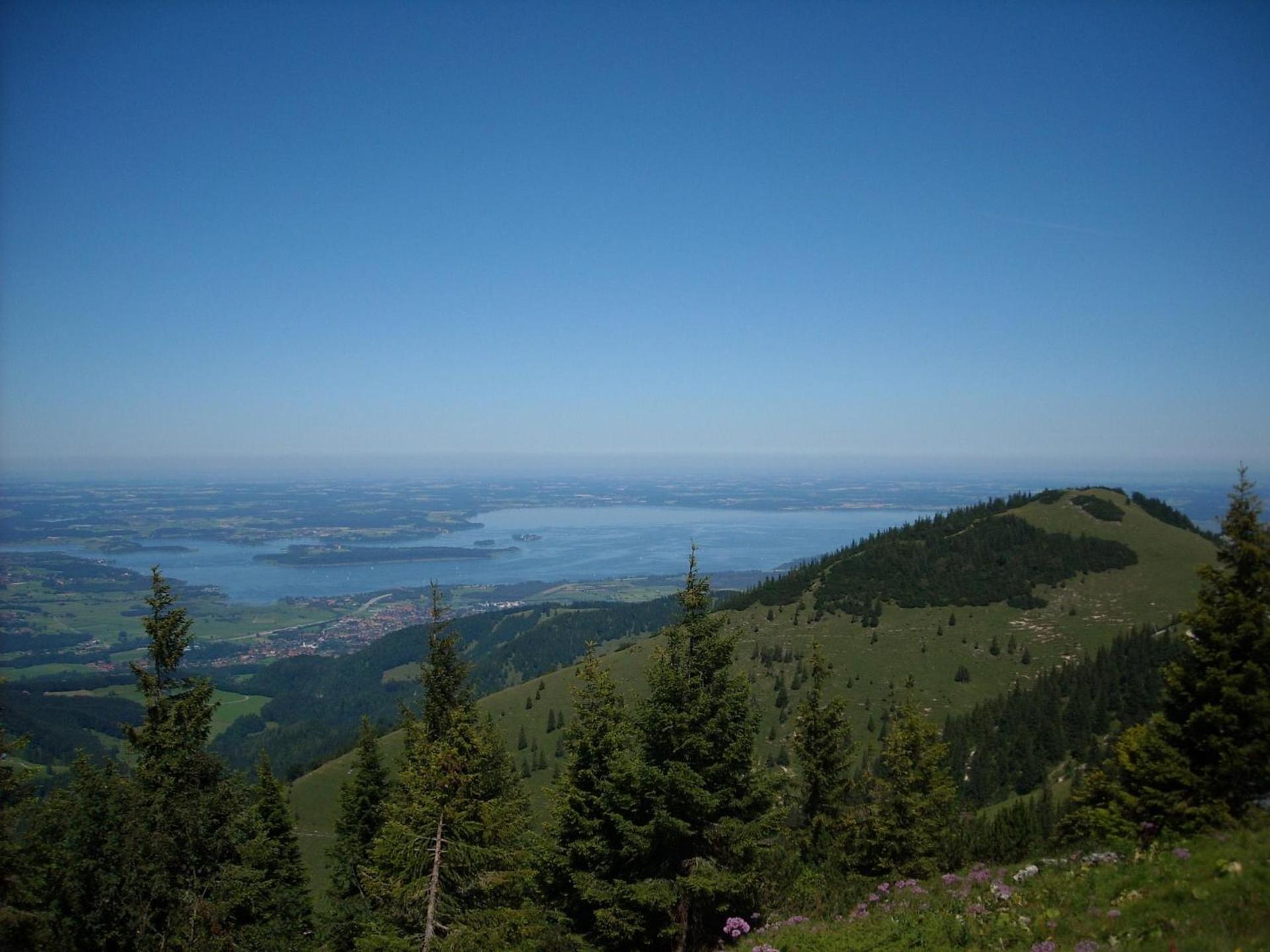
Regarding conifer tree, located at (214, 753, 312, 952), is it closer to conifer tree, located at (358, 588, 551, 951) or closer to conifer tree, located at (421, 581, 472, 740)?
conifer tree, located at (358, 588, 551, 951)

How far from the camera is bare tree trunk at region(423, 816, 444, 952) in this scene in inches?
534

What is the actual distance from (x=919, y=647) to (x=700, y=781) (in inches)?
3051

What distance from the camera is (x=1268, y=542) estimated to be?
50.2 feet

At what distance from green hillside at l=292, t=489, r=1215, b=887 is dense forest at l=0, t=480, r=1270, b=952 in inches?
1714

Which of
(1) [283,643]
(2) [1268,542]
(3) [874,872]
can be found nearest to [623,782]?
(3) [874,872]

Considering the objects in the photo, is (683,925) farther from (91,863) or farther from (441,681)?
(91,863)

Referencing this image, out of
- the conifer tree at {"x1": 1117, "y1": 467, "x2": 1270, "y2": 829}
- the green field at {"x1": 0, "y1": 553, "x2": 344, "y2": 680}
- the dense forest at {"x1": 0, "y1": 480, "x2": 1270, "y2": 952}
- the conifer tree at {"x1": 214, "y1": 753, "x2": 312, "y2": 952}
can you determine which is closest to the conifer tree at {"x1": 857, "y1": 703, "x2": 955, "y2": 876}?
the dense forest at {"x1": 0, "y1": 480, "x2": 1270, "y2": 952}

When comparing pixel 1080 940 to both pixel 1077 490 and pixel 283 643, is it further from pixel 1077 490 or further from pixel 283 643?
pixel 283 643

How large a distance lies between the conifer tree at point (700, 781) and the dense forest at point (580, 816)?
6 cm

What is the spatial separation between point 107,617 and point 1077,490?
217 m

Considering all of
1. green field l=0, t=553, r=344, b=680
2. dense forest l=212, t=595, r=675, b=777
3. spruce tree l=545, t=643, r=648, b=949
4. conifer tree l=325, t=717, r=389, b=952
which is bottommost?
dense forest l=212, t=595, r=675, b=777

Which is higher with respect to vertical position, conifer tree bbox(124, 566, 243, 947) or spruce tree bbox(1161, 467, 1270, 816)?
spruce tree bbox(1161, 467, 1270, 816)

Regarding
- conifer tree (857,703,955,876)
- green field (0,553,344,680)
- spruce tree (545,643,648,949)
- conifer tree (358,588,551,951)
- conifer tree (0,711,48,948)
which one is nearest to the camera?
conifer tree (358,588,551,951)

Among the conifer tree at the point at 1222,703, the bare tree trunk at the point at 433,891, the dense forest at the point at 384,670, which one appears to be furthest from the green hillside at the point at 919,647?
the conifer tree at the point at 1222,703
